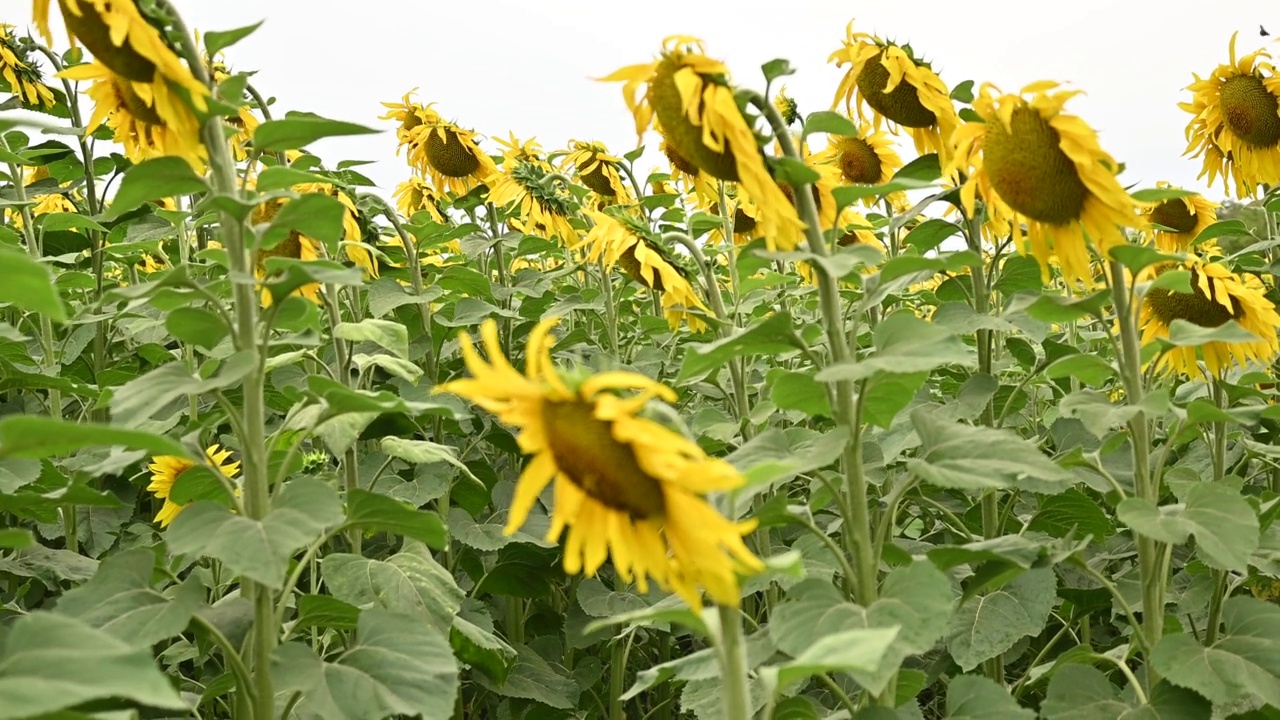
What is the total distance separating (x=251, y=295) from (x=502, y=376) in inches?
31.1

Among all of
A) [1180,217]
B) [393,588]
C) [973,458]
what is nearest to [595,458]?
[973,458]

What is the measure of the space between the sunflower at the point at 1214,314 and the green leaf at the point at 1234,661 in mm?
662

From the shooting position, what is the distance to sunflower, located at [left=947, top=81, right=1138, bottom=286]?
1704 millimetres

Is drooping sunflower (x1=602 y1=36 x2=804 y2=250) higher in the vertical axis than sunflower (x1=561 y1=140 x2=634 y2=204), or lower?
higher

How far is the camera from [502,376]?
39.2 inches

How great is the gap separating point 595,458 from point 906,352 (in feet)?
2.25

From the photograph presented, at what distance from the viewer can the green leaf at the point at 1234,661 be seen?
1654 millimetres

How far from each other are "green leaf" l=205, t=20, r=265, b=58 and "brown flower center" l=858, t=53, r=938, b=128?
1.56m

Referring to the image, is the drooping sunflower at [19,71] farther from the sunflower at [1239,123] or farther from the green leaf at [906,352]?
the sunflower at [1239,123]

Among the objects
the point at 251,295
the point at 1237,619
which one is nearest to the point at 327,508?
the point at 251,295

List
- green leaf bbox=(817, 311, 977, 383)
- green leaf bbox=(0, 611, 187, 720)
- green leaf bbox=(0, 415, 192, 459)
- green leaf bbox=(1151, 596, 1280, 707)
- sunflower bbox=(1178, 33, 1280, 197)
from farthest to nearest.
→ 1. sunflower bbox=(1178, 33, 1280, 197)
2. green leaf bbox=(1151, 596, 1280, 707)
3. green leaf bbox=(817, 311, 977, 383)
4. green leaf bbox=(0, 415, 192, 459)
5. green leaf bbox=(0, 611, 187, 720)

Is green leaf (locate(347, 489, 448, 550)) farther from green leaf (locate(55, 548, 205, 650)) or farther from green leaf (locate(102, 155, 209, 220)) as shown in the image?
green leaf (locate(102, 155, 209, 220))

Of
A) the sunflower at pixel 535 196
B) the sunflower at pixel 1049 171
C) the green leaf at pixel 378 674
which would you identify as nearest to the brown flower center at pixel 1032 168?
the sunflower at pixel 1049 171

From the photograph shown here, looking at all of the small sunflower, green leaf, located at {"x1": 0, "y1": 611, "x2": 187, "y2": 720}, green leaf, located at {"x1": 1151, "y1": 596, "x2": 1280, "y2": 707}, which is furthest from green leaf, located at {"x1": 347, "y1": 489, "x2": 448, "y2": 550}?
green leaf, located at {"x1": 1151, "y1": 596, "x2": 1280, "y2": 707}
